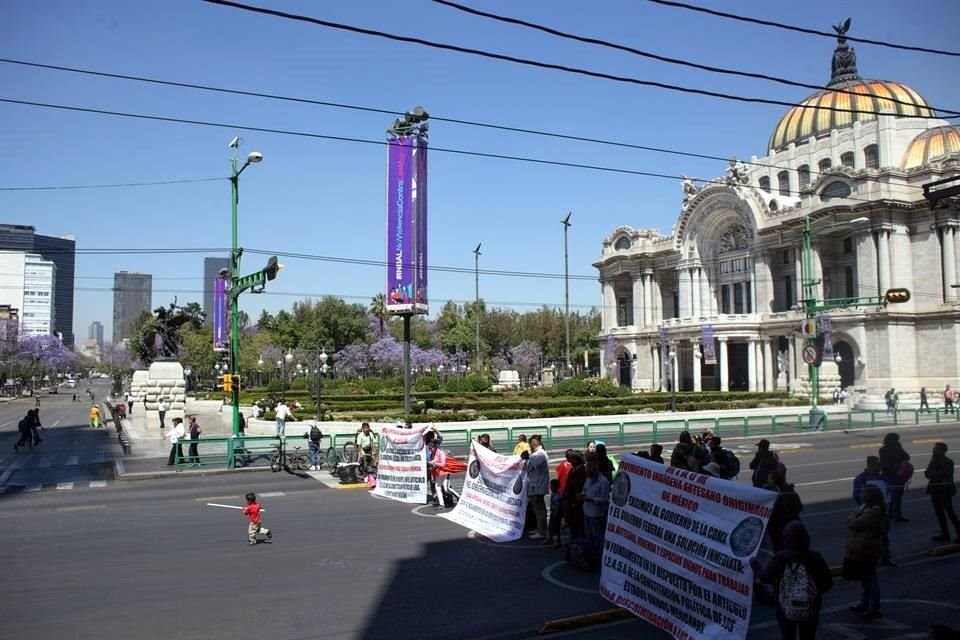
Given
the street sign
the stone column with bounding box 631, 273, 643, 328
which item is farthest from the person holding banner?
the stone column with bounding box 631, 273, 643, 328

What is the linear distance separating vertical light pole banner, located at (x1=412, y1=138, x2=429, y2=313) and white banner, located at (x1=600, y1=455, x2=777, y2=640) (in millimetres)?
18065

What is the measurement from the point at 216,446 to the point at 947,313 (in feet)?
180

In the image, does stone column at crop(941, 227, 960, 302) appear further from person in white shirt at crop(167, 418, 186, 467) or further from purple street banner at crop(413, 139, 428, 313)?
person in white shirt at crop(167, 418, 186, 467)

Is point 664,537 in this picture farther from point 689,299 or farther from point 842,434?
point 689,299

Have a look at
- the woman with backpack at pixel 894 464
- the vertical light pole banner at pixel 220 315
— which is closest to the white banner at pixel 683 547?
the woman with backpack at pixel 894 464

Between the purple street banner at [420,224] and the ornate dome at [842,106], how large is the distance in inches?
2127

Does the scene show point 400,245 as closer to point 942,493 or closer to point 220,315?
point 942,493

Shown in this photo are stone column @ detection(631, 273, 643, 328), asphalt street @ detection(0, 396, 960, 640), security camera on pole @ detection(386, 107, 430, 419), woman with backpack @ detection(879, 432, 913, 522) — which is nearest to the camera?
asphalt street @ detection(0, 396, 960, 640)

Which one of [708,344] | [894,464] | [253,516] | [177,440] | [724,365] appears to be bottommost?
[253,516]

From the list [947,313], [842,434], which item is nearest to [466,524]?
[842,434]

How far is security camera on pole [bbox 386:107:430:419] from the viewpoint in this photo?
25375mm

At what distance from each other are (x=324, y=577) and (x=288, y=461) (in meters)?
13.9

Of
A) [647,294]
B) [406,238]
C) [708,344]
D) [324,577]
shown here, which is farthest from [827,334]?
[324,577]

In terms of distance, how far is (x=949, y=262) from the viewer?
185ft
